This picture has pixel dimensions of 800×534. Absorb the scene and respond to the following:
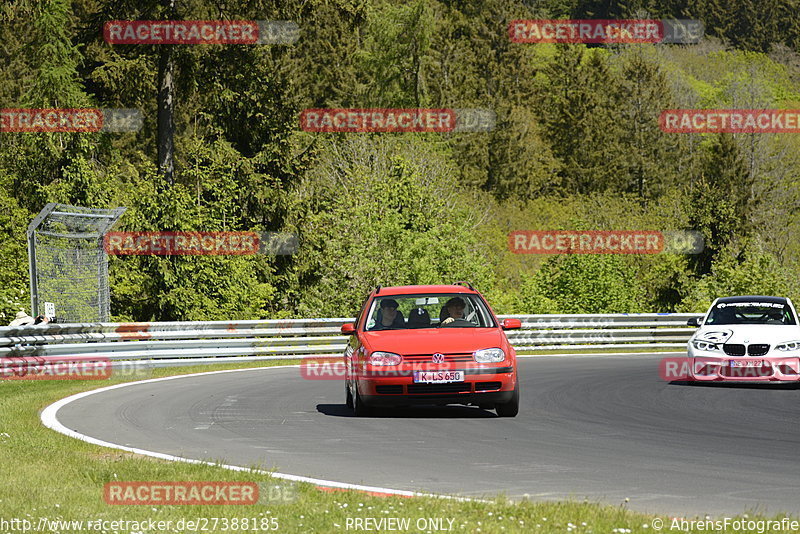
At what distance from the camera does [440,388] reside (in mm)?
12430

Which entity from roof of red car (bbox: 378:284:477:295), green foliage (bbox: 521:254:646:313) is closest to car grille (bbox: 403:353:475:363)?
roof of red car (bbox: 378:284:477:295)

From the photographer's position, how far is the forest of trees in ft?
105

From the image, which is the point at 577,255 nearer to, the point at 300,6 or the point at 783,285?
the point at 783,285

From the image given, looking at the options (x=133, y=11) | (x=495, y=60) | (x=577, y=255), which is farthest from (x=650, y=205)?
(x=133, y=11)

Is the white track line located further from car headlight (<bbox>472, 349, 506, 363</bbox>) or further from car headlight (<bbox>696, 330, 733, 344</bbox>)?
car headlight (<bbox>696, 330, 733, 344</bbox>)

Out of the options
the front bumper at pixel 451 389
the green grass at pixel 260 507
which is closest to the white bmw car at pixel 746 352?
the front bumper at pixel 451 389

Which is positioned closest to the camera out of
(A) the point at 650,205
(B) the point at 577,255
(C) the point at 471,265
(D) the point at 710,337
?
(D) the point at 710,337

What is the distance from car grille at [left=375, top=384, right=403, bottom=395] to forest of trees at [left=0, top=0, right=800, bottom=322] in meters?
17.1

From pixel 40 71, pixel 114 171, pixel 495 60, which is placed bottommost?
pixel 114 171

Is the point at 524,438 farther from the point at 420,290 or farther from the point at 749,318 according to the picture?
the point at 749,318

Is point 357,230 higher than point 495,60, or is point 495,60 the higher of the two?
point 495,60

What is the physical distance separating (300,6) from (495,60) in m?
48.1

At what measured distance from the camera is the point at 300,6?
3139cm

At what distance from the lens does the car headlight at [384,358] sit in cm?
1252
